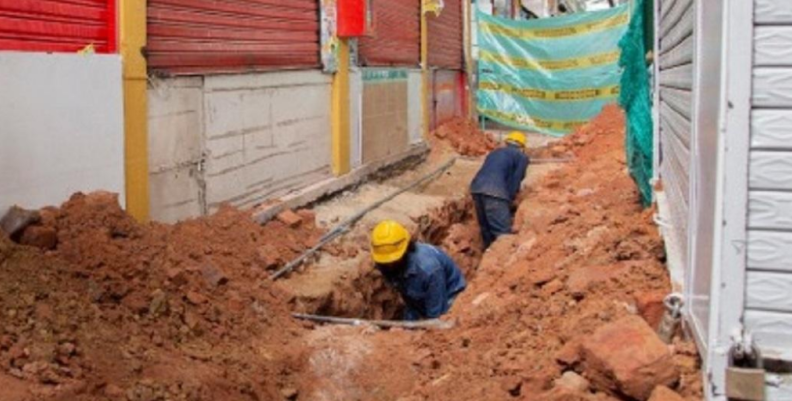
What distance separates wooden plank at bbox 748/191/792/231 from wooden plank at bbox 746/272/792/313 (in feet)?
0.56

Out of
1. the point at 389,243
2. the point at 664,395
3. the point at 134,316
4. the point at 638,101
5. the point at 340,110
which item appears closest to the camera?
the point at 664,395

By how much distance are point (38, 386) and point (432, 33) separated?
12865mm

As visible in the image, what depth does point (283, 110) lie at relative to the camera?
9547 mm

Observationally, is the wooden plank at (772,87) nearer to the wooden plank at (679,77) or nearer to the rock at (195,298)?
the wooden plank at (679,77)

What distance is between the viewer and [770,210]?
3.21 m

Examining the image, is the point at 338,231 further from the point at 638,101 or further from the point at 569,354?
the point at 569,354

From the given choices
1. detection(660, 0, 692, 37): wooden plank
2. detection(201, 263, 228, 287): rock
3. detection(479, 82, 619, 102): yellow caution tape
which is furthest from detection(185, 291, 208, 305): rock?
detection(479, 82, 619, 102): yellow caution tape

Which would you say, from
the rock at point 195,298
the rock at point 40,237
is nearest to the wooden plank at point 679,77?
the rock at point 195,298

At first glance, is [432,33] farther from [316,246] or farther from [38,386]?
[38,386]

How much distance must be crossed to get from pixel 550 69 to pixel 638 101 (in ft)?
27.0

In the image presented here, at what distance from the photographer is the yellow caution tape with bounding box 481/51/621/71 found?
15664 millimetres

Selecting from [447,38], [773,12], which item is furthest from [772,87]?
[447,38]

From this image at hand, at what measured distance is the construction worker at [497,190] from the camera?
35.6ft

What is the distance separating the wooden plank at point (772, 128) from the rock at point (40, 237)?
13.2 feet
